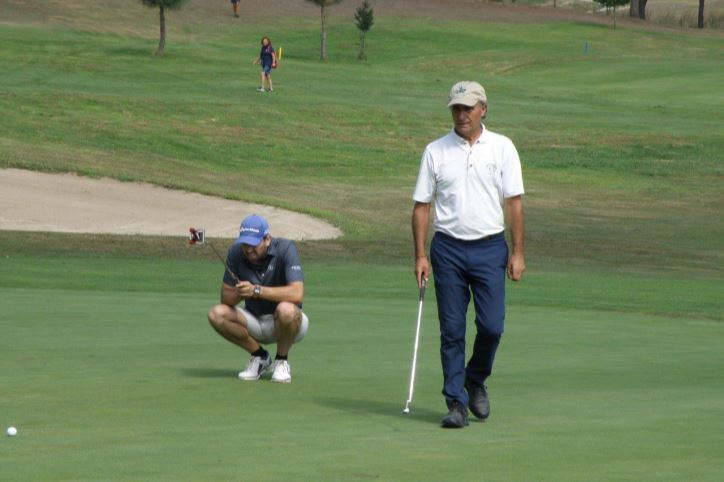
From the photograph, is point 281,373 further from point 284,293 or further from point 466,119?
point 466,119

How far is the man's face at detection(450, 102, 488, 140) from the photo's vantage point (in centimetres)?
939

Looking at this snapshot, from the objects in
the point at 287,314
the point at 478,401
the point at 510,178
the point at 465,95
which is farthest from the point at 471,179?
the point at 287,314

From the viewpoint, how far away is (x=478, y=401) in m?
9.67

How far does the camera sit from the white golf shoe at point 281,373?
37.0 feet

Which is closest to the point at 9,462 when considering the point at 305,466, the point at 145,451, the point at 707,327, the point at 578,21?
the point at 145,451

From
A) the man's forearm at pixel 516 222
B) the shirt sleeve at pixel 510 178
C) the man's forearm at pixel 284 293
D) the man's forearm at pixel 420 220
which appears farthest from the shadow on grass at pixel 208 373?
the shirt sleeve at pixel 510 178

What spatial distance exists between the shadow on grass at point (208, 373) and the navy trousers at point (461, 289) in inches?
101

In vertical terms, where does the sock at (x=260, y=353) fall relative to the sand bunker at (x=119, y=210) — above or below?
above

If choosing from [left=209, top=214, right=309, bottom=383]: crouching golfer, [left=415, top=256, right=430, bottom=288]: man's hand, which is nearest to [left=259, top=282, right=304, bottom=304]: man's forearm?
[left=209, top=214, right=309, bottom=383]: crouching golfer

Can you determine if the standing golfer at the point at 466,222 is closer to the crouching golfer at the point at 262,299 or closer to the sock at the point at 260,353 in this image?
the crouching golfer at the point at 262,299

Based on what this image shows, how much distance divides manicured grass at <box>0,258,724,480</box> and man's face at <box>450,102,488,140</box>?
1.79 metres

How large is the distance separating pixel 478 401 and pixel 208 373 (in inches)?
111

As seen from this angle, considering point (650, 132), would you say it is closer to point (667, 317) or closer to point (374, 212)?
point (374, 212)

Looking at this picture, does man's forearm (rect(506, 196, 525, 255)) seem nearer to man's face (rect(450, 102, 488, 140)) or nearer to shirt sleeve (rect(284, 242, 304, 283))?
man's face (rect(450, 102, 488, 140))
